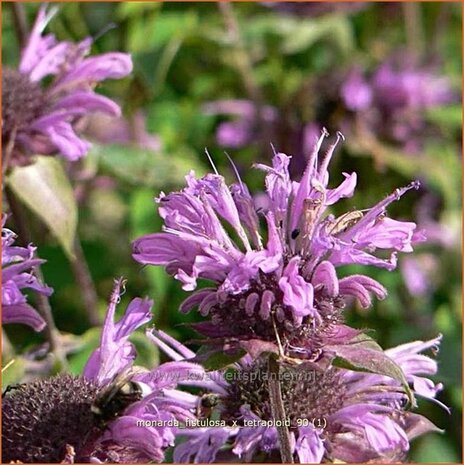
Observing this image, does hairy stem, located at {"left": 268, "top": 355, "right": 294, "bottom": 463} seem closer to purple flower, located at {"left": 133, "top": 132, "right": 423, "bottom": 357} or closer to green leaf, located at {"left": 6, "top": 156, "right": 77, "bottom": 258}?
purple flower, located at {"left": 133, "top": 132, "right": 423, "bottom": 357}

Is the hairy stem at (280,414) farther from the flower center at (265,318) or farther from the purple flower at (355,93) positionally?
the purple flower at (355,93)

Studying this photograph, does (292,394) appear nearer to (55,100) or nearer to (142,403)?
(142,403)

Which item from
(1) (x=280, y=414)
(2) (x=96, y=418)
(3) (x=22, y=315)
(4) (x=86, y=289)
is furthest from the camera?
(4) (x=86, y=289)

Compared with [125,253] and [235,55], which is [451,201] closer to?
[235,55]

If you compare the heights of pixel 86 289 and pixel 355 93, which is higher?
pixel 355 93

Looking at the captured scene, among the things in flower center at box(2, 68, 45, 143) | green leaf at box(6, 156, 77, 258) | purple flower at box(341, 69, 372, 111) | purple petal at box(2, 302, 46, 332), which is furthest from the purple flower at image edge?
purple flower at box(341, 69, 372, 111)

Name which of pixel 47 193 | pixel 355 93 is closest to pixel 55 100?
pixel 47 193

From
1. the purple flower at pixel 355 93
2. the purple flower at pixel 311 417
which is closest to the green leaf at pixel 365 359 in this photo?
the purple flower at pixel 311 417

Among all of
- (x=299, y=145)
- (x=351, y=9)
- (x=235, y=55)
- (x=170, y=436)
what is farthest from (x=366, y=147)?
(x=170, y=436)
